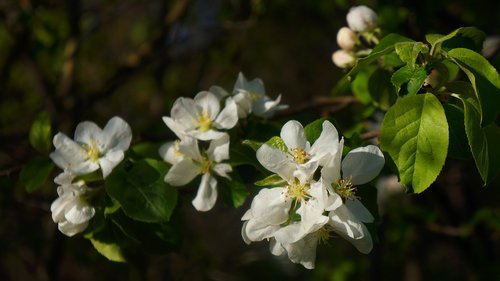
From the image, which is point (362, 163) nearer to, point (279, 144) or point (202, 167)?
point (279, 144)

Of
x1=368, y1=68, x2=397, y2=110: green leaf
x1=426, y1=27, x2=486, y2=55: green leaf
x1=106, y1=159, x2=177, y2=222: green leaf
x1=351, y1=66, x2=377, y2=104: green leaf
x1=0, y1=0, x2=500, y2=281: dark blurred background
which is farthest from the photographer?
x1=0, y1=0, x2=500, y2=281: dark blurred background

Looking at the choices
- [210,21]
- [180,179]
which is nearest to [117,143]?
[180,179]

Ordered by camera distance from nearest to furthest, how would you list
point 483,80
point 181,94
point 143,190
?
1. point 483,80
2. point 143,190
3. point 181,94

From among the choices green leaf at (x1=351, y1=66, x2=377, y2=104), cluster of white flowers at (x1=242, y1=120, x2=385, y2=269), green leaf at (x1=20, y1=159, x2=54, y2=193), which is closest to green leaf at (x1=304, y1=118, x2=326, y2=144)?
cluster of white flowers at (x1=242, y1=120, x2=385, y2=269)

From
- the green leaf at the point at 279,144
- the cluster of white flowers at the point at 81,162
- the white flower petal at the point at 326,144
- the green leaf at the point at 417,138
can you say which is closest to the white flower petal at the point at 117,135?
the cluster of white flowers at the point at 81,162

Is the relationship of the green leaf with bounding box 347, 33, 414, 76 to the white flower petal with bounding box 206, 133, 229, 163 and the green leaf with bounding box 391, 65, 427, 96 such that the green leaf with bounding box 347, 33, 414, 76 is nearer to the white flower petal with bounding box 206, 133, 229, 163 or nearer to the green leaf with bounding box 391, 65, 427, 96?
the green leaf with bounding box 391, 65, 427, 96

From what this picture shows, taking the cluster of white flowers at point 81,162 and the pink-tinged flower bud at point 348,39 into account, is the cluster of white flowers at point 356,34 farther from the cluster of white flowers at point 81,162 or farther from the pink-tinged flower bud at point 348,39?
the cluster of white flowers at point 81,162

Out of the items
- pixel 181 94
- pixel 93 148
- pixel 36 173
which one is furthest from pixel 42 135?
pixel 181 94
